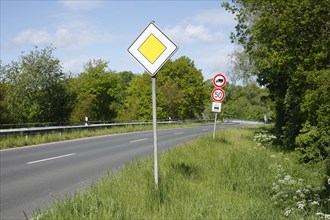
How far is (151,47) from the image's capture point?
651cm

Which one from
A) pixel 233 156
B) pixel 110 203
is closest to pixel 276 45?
pixel 233 156

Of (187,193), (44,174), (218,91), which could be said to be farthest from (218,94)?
(187,193)

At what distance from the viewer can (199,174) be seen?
7680mm

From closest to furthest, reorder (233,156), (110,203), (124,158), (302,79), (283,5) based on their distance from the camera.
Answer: (110,203), (233,156), (283,5), (302,79), (124,158)

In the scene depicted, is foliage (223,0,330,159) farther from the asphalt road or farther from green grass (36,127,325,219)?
the asphalt road

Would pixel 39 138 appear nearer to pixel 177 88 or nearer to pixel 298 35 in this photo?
pixel 298 35

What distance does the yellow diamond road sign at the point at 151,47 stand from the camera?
647 cm

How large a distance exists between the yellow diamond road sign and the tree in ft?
97.9

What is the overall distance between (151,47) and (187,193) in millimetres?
2721

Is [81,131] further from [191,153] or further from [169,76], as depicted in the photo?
[169,76]

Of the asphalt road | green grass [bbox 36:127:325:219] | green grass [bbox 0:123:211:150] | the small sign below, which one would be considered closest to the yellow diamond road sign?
green grass [bbox 36:127:325:219]

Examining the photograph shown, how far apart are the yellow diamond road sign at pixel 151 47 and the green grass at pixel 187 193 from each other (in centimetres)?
214

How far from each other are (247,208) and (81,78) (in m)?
61.0

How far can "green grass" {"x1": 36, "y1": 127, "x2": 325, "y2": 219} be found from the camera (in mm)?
4492
